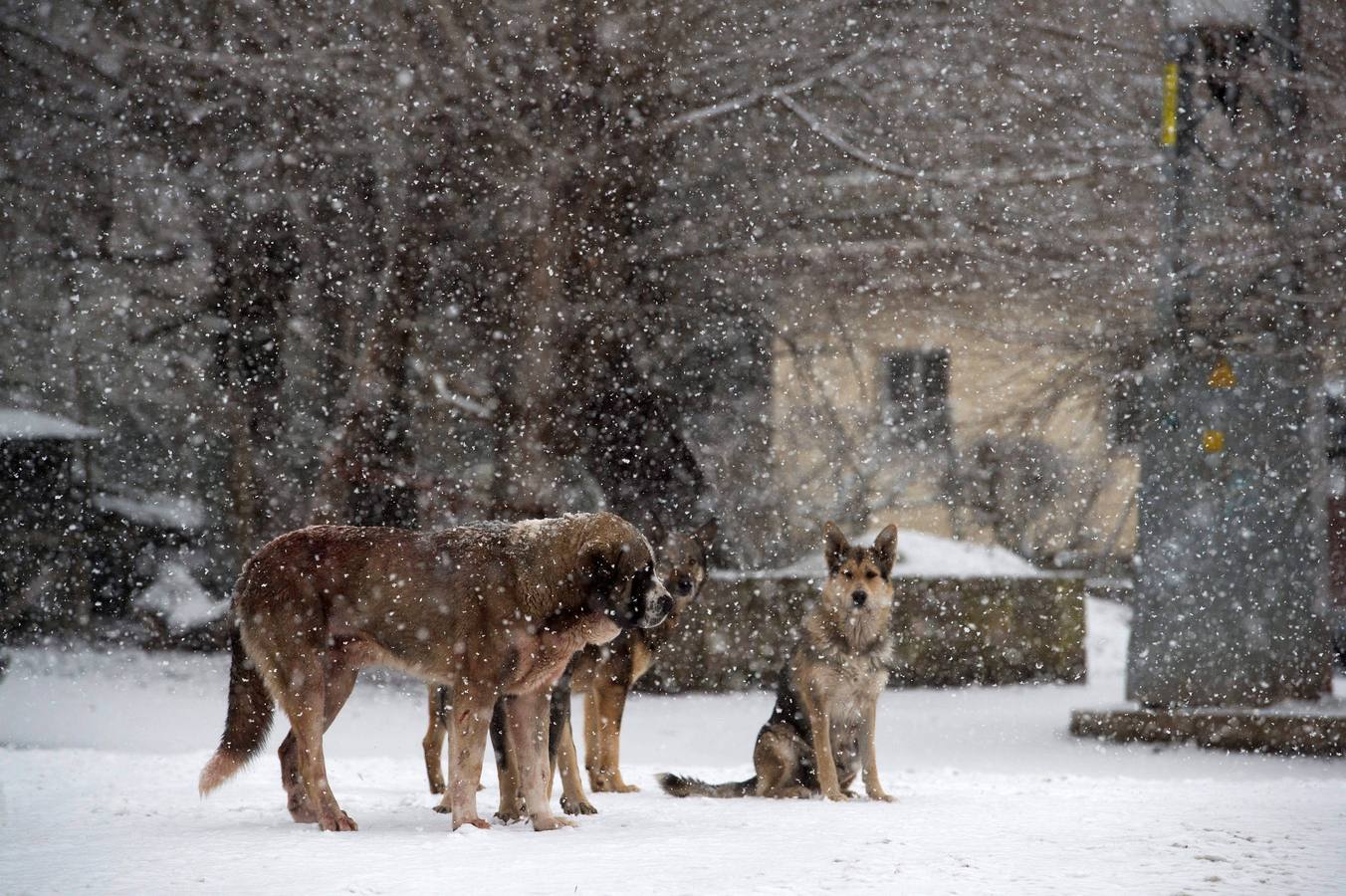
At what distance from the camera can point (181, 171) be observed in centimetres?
1798

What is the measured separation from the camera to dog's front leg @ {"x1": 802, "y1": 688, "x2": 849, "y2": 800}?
29.3ft

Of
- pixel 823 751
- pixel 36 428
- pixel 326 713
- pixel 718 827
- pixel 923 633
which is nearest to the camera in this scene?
pixel 718 827

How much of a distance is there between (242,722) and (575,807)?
6.22 ft

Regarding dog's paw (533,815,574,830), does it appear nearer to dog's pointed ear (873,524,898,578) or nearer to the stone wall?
dog's pointed ear (873,524,898,578)

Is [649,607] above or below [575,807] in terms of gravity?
above

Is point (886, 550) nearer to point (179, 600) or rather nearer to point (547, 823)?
point (547, 823)

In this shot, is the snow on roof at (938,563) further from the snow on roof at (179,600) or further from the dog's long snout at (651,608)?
the dog's long snout at (651,608)

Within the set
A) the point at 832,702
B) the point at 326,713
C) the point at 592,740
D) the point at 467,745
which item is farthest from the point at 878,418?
the point at 467,745

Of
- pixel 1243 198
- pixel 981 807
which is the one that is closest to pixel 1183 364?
pixel 1243 198

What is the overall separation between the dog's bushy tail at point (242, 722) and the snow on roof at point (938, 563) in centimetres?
938

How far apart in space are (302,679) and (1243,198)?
10115mm

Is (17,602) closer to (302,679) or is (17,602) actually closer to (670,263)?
(670,263)

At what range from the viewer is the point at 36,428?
19062mm

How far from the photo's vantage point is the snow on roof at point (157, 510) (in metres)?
18.9
